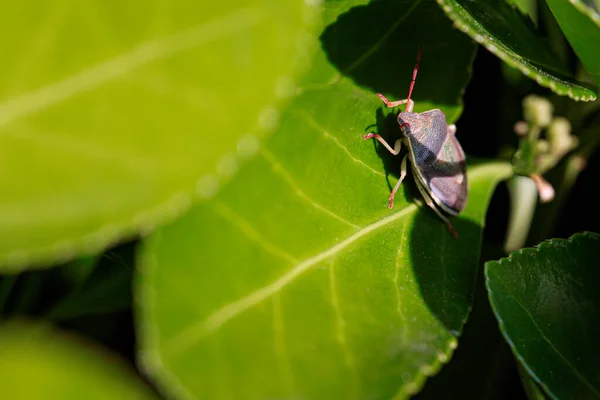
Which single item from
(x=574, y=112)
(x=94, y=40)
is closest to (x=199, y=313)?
(x=94, y=40)

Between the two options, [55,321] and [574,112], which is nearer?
[55,321]

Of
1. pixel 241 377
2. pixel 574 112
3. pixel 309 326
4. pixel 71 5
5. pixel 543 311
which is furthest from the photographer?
pixel 574 112

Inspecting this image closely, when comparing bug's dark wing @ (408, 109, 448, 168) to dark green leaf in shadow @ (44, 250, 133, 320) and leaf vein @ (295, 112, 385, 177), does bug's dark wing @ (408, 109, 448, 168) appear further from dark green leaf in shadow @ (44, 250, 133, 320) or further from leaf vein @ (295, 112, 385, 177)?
dark green leaf in shadow @ (44, 250, 133, 320)

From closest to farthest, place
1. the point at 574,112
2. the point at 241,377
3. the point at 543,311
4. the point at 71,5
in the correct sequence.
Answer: the point at 71,5 → the point at 241,377 → the point at 543,311 → the point at 574,112

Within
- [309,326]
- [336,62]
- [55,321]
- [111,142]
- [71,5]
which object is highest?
[71,5]

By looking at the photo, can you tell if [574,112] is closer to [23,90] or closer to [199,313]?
[199,313]

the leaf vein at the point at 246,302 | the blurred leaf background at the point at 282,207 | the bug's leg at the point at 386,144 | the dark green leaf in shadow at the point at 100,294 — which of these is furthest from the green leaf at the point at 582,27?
the dark green leaf in shadow at the point at 100,294

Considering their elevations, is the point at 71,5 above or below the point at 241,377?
above
